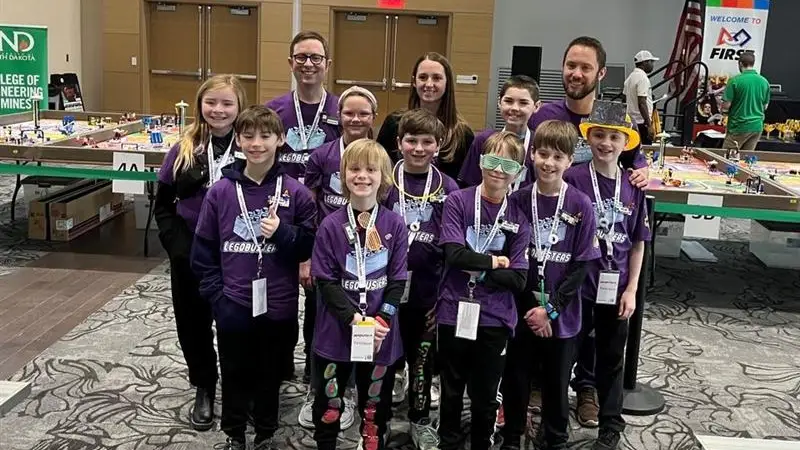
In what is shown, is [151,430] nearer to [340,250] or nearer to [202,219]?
[202,219]

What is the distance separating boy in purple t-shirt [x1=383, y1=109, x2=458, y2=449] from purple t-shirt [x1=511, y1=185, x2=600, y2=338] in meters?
0.32

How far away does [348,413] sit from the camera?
313cm

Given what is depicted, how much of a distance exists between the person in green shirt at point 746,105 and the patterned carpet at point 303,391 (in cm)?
A: 380

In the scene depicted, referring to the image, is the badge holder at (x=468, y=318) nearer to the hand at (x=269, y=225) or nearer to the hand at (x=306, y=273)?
the hand at (x=306, y=273)

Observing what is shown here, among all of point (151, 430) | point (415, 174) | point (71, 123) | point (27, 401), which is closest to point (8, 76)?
point (71, 123)

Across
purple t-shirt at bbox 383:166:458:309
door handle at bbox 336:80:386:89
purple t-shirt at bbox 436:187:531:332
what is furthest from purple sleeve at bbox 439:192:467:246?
door handle at bbox 336:80:386:89

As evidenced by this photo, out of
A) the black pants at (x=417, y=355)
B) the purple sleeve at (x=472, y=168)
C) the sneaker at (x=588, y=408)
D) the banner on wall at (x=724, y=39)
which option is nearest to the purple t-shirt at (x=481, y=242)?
the black pants at (x=417, y=355)

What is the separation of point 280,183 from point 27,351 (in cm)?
196

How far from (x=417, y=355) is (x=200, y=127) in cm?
121

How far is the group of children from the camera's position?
2562mm

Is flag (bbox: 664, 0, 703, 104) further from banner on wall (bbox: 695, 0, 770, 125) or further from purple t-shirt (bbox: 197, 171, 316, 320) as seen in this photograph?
purple t-shirt (bbox: 197, 171, 316, 320)

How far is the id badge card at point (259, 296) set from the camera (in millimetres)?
2584

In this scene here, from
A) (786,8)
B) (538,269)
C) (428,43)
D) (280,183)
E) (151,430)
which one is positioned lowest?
(151,430)

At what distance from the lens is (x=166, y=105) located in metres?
12.0
